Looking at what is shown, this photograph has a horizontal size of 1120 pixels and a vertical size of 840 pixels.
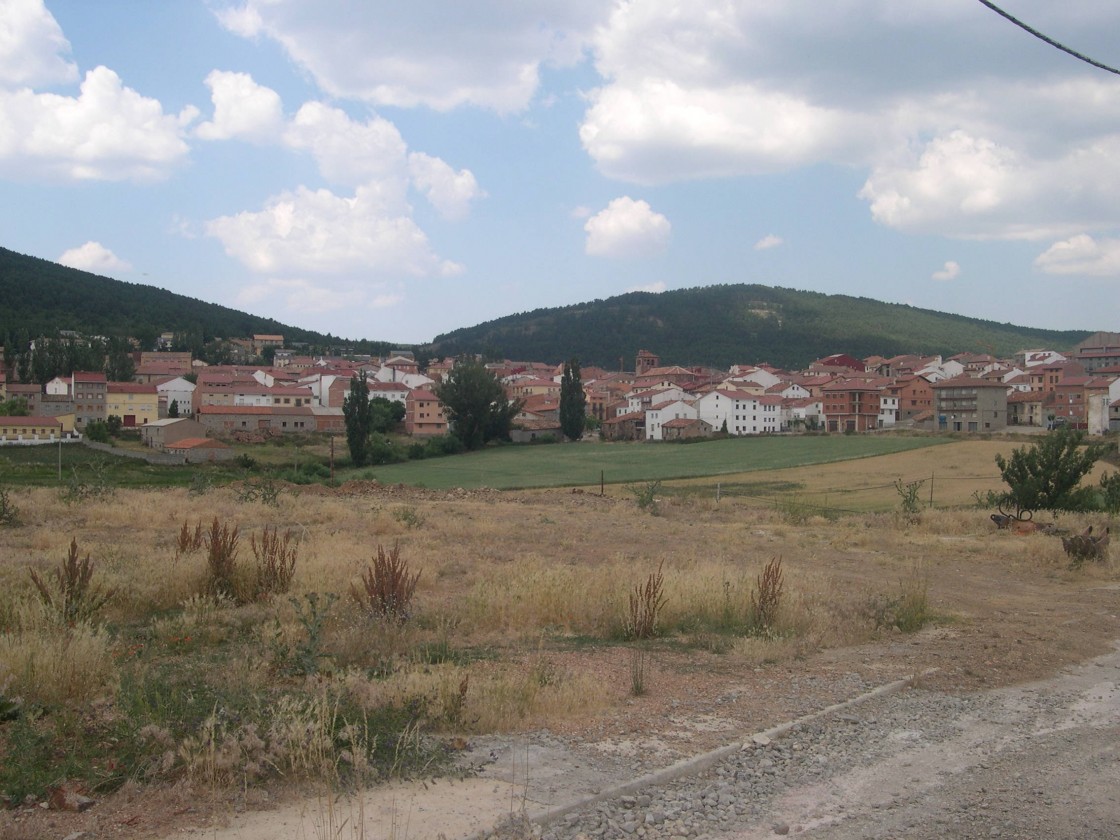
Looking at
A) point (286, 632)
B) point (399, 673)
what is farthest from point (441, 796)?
point (286, 632)

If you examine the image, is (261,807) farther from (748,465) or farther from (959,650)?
(748,465)

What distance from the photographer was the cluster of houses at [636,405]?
91.5 meters

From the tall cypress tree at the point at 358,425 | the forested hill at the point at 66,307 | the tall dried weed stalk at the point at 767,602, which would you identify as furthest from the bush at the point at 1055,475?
the forested hill at the point at 66,307

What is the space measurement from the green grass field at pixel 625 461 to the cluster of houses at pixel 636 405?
1221cm

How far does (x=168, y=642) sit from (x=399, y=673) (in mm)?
2711

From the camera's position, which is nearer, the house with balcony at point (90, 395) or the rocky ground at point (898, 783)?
the rocky ground at point (898, 783)

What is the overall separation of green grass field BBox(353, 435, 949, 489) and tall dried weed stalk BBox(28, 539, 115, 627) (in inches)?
1816

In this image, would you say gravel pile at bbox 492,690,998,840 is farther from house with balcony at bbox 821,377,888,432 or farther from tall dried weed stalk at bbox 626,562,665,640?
house with balcony at bbox 821,377,888,432

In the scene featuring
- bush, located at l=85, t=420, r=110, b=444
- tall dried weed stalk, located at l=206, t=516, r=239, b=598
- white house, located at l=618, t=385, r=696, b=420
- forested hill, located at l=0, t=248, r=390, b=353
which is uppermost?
forested hill, located at l=0, t=248, r=390, b=353

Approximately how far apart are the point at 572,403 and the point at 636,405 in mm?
20029

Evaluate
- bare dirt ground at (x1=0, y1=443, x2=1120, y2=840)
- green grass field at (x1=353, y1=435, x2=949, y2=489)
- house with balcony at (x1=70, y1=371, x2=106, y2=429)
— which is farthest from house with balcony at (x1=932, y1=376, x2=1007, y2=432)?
house with balcony at (x1=70, y1=371, x2=106, y2=429)

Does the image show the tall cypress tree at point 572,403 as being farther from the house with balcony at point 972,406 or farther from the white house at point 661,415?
the house with balcony at point 972,406

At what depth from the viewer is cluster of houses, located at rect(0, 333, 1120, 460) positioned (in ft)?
300

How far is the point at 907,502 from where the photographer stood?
1168 inches
